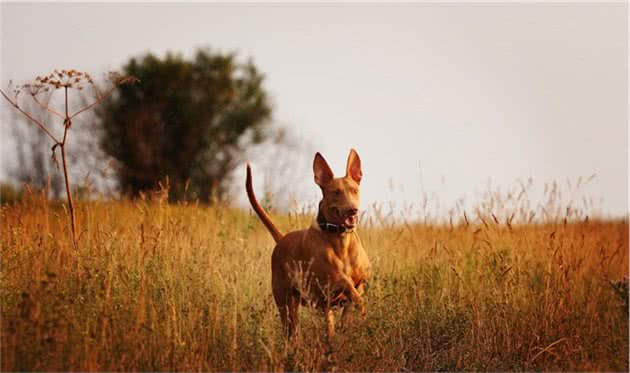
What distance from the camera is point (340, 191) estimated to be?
6078 mm

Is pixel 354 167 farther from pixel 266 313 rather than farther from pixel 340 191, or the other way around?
pixel 266 313

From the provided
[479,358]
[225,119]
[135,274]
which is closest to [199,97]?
[225,119]

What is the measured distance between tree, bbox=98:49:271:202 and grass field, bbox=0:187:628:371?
11450mm

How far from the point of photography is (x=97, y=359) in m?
5.64

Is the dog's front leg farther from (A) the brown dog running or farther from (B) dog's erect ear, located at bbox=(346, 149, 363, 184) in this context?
(B) dog's erect ear, located at bbox=(346, 149, 363, 184)

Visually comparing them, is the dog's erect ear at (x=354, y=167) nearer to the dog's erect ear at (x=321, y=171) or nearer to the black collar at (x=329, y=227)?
the dog's erect ear at (x=321, y=171)

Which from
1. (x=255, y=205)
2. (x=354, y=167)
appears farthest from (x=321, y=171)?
(x=255, y=205)

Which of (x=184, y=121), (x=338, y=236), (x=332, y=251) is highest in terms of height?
(x=184, y=121)

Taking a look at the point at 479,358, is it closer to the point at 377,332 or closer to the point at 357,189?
the point at 377,332

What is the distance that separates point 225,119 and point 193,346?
1618 centimetres

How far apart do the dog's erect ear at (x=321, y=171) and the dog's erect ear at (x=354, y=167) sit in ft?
0.56

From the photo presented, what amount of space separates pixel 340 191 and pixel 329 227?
32cm

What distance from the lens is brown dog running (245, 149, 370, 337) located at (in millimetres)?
6023

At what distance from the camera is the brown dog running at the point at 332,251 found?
6.02m
